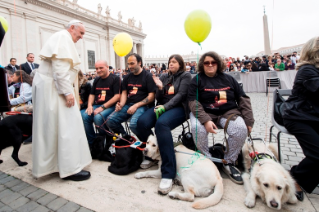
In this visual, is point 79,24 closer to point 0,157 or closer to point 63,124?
point 63,124

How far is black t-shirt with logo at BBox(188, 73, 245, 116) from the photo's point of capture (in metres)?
2.87

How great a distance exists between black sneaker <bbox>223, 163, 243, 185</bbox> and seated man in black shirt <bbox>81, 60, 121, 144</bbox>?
2323 mm

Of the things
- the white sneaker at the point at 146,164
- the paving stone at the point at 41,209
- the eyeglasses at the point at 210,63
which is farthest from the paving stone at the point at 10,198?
the eyeglasses at the point at 210,63

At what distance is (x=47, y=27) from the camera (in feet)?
76.4

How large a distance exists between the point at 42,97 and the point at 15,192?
126 centimetres

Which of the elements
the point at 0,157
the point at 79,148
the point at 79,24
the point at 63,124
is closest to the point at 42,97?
the point at 63,124

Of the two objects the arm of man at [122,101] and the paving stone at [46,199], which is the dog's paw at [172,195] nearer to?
the paving stone at [46,199]

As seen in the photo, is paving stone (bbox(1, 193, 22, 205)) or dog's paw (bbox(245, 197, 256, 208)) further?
paving stone (bbox(1, 193, 22, 205))

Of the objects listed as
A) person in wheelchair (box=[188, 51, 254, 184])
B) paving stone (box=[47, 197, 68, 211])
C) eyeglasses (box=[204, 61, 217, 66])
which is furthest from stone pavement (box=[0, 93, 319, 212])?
eyeglasses (box=[204, 61, 217, 66])

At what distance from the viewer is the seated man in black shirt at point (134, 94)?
12.1 feet

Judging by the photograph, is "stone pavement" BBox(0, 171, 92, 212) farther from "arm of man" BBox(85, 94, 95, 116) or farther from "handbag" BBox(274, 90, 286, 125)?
"handbag" BBox(274, 90, 286, 125)

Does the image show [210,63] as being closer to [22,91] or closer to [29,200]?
[29,200]

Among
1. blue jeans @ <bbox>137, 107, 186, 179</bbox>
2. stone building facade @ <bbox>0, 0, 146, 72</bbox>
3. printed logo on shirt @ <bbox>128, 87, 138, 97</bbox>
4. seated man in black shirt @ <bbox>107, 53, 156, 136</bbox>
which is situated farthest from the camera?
stone building facade @ <bbox>0, 0, 146, 72</bbox>

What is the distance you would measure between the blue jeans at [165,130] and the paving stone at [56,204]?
3.99ft
